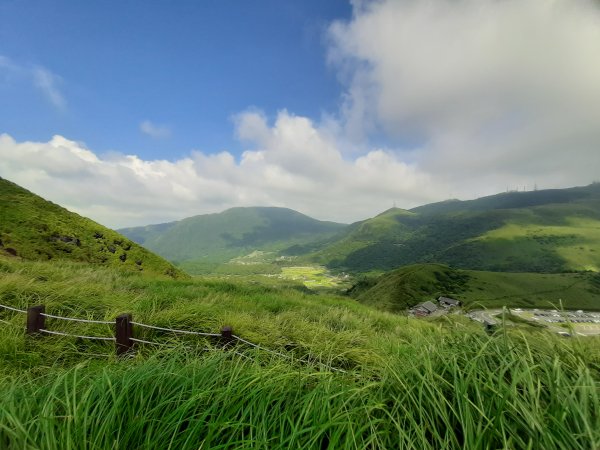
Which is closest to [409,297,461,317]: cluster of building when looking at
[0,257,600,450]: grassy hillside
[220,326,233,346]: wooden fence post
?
[220,326,233,346]: wooden fence post

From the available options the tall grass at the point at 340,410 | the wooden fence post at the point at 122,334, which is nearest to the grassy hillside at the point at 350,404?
the tall grass at the point at 340,410

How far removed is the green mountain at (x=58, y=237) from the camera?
36.9m

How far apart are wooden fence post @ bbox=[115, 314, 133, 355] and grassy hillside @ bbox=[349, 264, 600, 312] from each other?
357ft

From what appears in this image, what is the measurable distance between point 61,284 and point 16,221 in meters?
46.1

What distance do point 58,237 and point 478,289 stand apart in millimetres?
140303

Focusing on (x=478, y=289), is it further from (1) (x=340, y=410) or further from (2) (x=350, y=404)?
(1) (x=340, y=410)

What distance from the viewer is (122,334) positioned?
204 inches

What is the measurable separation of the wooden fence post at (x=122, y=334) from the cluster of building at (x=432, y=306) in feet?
329

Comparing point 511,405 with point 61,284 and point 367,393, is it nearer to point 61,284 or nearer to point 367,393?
point 367,393

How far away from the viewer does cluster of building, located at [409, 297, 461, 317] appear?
96812mm

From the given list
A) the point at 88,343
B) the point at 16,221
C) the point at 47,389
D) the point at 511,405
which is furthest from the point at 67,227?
the point at 511,405

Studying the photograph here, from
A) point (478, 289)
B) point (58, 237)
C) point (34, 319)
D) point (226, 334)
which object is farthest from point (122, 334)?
point (478, 289)

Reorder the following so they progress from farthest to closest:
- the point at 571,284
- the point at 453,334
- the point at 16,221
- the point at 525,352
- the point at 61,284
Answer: the point at 571,284 → the point at 16,221 → the point at 61,284 → the point at 453,334 → the point at 525,352

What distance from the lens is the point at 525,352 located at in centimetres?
265
